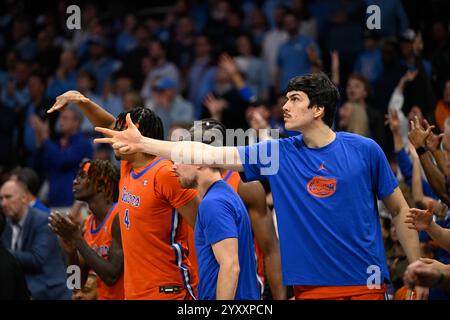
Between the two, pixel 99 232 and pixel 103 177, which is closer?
pixel 99 232

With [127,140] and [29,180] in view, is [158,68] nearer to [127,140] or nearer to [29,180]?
[29,180]

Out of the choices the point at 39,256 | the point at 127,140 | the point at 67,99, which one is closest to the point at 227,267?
the point at 127,140

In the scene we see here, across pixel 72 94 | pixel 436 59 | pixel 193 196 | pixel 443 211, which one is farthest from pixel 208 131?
pixel 436 59

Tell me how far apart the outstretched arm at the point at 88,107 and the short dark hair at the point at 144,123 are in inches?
16.5

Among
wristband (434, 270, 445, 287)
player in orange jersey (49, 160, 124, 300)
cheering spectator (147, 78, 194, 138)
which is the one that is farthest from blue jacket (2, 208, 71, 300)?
wristband (434, 270, 445, 287)

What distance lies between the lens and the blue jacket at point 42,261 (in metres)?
7.18

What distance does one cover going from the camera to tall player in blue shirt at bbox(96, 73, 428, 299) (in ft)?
14.3

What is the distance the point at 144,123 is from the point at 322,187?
141cm

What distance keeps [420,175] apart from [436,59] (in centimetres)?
268

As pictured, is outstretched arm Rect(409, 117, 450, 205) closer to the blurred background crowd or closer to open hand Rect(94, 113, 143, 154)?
the blurred background crowd

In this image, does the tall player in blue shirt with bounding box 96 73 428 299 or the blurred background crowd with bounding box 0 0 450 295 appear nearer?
the tall player in blue shirt with bounding box 96 73 428 299

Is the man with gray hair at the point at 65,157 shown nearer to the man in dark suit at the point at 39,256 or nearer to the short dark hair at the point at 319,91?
the man in dark suit at the point at 39,256

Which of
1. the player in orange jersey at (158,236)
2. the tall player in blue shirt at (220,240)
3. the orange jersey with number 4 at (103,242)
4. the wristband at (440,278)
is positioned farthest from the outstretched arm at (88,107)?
the wristband at (440,278)

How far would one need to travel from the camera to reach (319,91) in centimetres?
456
